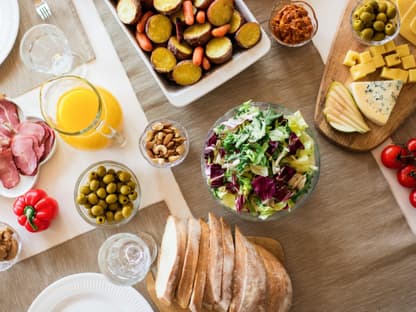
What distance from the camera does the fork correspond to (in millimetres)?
1996

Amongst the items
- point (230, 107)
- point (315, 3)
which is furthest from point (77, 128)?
point (315, 3)

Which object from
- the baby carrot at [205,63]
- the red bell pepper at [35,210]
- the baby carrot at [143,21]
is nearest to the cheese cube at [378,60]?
the baby carrot at [205,63]

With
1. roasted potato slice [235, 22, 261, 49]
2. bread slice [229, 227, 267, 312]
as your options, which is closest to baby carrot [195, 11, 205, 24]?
roasted potato slice [235, 22, 261, 49]

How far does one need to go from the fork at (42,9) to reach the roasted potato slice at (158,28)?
18.2 inches

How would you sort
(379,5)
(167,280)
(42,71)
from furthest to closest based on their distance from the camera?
(42,71) < (379,5) < (167,280)

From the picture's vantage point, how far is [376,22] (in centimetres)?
186

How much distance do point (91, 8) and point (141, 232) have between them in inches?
35.7

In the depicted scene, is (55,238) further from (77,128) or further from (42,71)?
(42,71)

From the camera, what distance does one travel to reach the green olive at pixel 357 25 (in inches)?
73.9

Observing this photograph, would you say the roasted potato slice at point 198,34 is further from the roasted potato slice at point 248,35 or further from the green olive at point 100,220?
the green olive at point 100,220

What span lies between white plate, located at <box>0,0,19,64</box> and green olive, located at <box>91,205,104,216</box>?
2.33ft

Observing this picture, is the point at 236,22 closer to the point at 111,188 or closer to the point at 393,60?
the point at 393,60

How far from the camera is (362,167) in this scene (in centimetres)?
191

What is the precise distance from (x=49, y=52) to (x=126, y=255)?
85 centimetres
